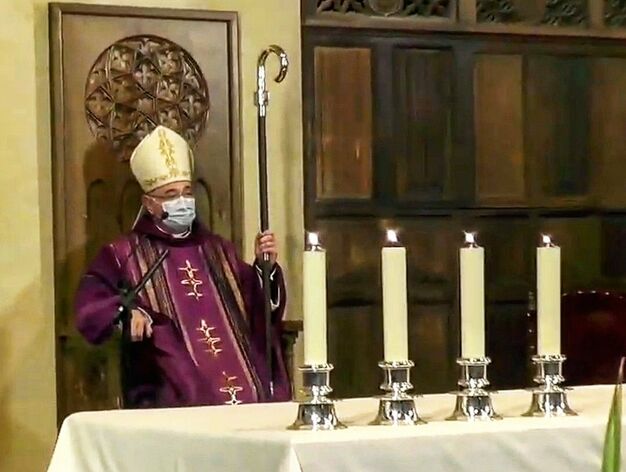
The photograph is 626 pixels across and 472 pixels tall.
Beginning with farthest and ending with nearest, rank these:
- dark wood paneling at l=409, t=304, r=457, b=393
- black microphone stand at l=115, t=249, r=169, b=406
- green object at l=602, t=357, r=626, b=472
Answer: dark wood paneling at l=409, t=304, r=457, b=393
black microphone stand at l=115, t=249, r=169, b=406
green object at l=602, t=357, r=626, b=472

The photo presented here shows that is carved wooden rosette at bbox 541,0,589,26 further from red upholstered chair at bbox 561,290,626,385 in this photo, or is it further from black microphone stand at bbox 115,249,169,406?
black microphone stand at bbox 115,249,169,406

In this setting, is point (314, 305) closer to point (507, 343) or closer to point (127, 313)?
point (127, 313)

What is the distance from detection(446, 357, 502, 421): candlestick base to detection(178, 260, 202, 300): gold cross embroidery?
1.87 m

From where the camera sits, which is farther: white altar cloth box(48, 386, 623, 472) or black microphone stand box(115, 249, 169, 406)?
black microphone stand box(115, 249, 169, 406)

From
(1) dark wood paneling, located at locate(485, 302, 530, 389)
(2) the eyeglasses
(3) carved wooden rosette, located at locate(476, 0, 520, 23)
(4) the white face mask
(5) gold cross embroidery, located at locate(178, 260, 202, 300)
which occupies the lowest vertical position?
(1) dark wood paneling, located at locate(485, 302, 530, 389)

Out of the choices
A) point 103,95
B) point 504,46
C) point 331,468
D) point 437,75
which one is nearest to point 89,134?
point 103,95

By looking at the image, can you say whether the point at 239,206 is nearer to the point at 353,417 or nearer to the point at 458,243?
the point at 458,243

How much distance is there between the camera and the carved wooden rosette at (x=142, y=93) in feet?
14.0

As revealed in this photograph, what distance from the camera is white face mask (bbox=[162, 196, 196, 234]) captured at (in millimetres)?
3766

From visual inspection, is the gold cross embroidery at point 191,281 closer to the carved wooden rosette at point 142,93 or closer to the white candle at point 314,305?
the carved wooden rosette at point 142,93

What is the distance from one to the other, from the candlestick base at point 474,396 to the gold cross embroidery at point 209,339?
5.84ft

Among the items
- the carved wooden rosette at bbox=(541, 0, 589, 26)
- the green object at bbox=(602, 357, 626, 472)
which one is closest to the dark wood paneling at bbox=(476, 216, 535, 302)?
the carved wooden rosette at bbox=(541, 0, 589, 26)

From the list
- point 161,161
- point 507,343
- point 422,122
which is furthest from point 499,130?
point 161,161

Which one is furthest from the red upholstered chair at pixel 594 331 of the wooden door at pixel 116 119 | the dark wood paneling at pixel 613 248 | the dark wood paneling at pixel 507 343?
the wooden door at pixel 116 119
